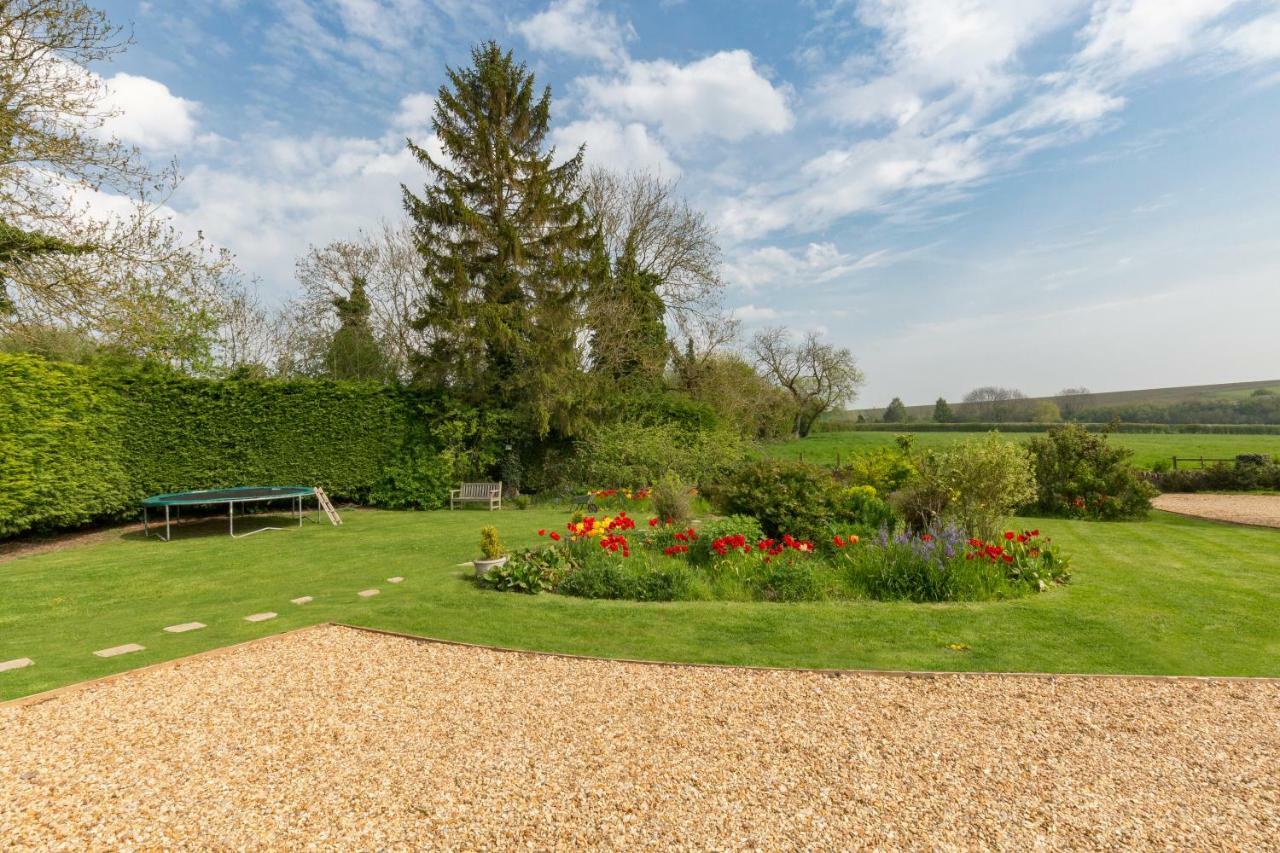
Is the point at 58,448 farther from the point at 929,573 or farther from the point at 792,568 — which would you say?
the point at 929,573

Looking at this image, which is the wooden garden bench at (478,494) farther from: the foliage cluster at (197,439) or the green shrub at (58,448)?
the green shrub at (58,448)

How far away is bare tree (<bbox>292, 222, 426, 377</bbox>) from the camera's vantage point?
2141cm

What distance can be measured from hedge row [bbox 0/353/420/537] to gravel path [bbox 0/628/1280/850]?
28.3 feet

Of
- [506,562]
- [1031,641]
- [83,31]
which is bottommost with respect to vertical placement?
[1031,641]

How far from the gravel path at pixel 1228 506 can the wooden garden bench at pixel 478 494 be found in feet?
50.3

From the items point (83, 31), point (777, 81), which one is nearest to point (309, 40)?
point (83, 31)

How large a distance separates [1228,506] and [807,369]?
22.8 metres

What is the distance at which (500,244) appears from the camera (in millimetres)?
15500

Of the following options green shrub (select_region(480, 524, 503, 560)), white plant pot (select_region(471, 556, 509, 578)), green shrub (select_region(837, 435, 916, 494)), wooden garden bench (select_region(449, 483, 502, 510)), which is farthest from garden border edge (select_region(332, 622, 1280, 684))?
wooden garden bench (select_region(449, 483, 502, 510))

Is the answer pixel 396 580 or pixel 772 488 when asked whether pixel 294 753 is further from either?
pixel 772 488

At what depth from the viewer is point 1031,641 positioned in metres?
4.64

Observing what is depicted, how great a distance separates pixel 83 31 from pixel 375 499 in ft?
31.1

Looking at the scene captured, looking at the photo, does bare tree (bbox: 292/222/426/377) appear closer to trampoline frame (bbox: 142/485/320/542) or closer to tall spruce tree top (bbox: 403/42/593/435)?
tall spruce tree top (bbox: 403/42/593/435)

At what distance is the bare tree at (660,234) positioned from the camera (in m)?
21.2
